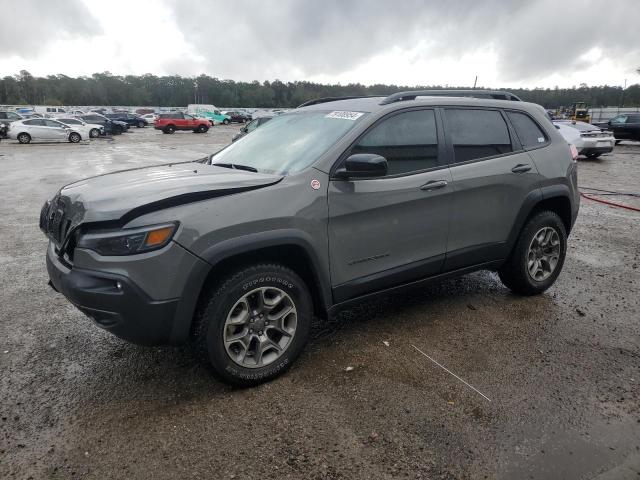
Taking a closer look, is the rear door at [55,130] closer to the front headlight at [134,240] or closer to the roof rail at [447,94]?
the roof rail at [447,94]

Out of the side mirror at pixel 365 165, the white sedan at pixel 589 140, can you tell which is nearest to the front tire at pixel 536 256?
the side mirror at pixel 365 165

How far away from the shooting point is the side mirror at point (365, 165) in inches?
119

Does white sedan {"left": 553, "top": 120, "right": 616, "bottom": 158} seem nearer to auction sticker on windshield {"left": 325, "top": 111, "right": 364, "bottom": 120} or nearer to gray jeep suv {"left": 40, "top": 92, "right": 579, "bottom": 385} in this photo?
gray jeep suv {"left": 40, "top": 92, "right": 579, "bottom": 385}

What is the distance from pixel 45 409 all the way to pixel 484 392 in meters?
2.67

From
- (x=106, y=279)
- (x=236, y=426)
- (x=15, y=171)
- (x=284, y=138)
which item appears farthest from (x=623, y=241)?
(x=15, y=171)

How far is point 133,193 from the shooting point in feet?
9.23

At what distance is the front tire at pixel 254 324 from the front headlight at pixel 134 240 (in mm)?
443

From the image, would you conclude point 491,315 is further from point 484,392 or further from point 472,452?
point 472,452

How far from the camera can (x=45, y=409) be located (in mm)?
2846

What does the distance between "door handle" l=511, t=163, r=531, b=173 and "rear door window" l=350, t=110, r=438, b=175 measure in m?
0.88

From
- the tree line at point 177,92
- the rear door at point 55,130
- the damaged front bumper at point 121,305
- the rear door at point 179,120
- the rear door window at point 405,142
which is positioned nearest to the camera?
the damaged front bumper at point 121,305

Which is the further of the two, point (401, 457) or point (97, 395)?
point (97, 395)

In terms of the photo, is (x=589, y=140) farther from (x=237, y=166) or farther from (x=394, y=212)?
(x=237, y=166)

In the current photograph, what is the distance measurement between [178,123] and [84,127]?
1039cm
